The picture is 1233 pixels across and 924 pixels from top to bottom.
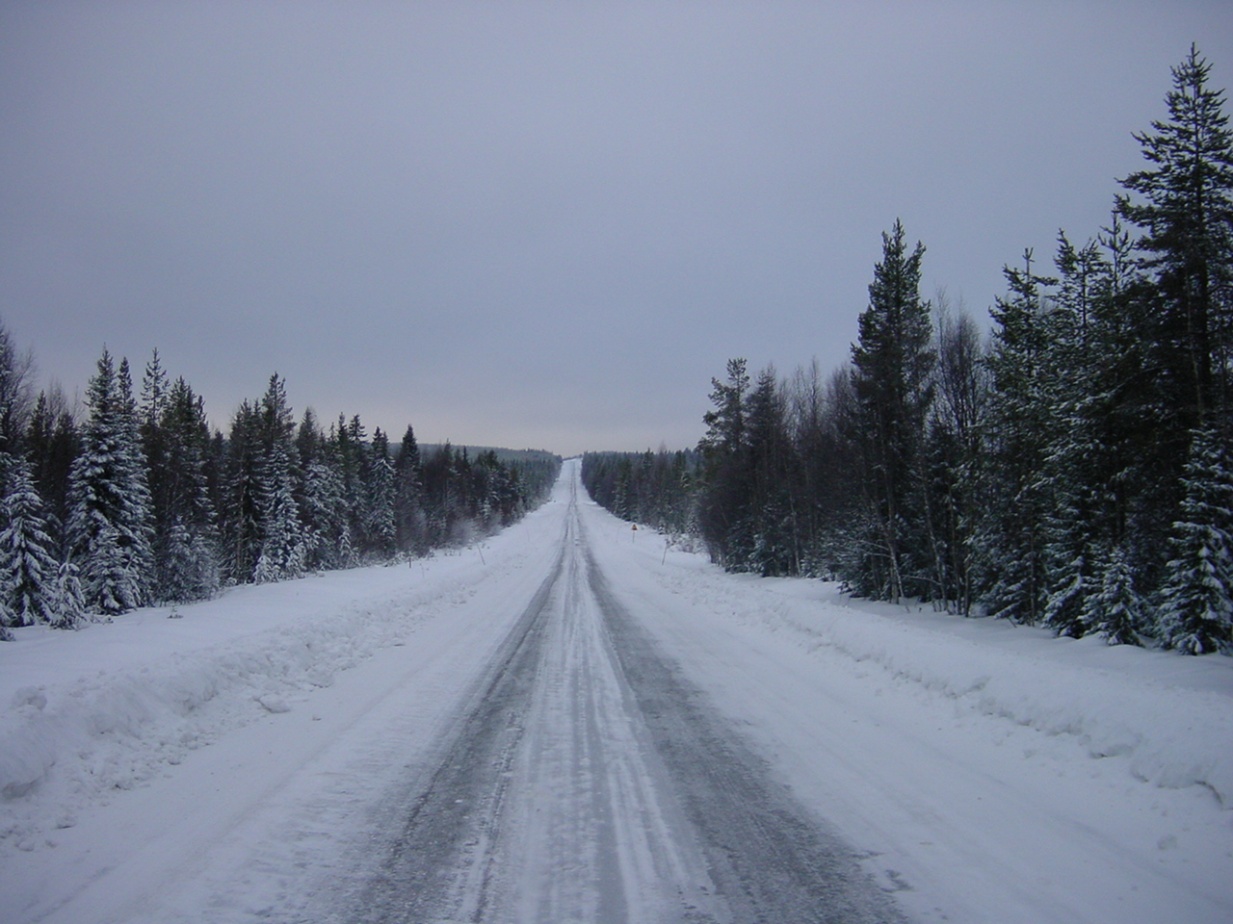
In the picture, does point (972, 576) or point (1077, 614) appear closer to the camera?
point (1077, 614)

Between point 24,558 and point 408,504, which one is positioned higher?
point 408,504

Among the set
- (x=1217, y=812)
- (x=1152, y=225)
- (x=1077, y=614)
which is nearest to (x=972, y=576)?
(x=1077, y=614)

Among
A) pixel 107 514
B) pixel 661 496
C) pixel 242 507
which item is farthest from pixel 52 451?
pixel 661 496

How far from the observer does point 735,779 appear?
17.6ft

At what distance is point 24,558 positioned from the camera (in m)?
16.7

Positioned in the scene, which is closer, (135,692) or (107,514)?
(135,692)

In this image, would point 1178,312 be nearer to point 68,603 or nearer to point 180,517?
point 68,603

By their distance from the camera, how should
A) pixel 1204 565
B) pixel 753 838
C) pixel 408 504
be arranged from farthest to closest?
pixel 408 504 < pixel 1204 565 < pixel 753 838

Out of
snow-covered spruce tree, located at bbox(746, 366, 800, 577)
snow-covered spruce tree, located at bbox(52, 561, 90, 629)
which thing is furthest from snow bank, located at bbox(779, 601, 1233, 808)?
snow-covered spruce tree, located at bbox(746, 366, 800, 577)

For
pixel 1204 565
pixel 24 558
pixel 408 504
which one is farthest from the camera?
pixel 408 504

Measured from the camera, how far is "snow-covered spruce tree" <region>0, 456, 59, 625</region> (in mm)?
16562

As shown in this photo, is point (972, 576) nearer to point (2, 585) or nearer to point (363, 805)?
point (363, 805)

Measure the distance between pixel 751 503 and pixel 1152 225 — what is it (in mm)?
23410

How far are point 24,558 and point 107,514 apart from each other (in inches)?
174
